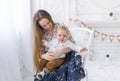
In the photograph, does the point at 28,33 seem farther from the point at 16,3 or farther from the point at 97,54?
the point at 97,54

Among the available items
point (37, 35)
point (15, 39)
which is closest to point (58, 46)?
point (37, 35)

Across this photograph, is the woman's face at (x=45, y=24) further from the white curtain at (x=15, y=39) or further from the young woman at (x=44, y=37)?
the white curtain at (x=15, y=39)

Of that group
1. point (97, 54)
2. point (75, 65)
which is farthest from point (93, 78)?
point (75, 65)

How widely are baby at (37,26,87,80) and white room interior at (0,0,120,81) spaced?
1.13m

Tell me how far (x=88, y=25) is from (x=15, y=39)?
112 centimetres

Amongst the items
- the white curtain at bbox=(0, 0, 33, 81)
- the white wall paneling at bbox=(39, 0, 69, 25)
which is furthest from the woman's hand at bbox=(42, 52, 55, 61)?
the white wall paneling at bbox=(39, 0, 69, 25)

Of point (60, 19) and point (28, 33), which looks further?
point (60, 19)

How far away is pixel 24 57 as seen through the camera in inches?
129

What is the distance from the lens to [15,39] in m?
3.01

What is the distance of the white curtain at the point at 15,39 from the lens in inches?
109

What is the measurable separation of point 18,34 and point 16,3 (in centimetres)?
39

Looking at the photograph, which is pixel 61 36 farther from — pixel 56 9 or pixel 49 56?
pixel 56 9

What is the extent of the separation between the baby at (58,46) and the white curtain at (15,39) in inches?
34.9

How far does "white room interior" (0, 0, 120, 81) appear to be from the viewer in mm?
3197
